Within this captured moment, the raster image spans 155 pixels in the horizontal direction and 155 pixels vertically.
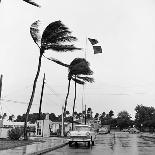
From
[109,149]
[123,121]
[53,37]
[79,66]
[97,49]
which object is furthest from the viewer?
[123,121]

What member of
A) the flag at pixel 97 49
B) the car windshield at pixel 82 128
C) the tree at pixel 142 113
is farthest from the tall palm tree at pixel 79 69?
the tree at pixel 142 113

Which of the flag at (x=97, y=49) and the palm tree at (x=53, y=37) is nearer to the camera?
the palm tree at (x=53, y=37)

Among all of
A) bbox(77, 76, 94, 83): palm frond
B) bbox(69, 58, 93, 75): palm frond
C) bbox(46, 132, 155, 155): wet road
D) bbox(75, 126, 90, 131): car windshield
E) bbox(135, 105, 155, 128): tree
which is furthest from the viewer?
bbox(135, 105, 155, 128): tree

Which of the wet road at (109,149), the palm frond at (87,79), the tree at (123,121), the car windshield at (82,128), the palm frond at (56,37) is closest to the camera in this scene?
the wet road at (109,149)

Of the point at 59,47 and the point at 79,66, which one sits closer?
the point at 59,47

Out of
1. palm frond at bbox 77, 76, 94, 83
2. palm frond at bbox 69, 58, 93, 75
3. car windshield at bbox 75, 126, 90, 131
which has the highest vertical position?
palm frond at bbox 69, 58, 93, 75

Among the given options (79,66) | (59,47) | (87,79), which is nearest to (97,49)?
(59,47)

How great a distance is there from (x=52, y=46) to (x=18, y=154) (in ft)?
59.0

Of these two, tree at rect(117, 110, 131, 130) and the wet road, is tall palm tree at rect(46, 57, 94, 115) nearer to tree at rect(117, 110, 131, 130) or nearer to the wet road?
the wet road

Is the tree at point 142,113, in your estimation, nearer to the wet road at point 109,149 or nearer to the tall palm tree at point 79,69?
the tall palm tree at point 79,69

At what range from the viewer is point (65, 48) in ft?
113

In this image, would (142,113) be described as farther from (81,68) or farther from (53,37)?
(53,37)

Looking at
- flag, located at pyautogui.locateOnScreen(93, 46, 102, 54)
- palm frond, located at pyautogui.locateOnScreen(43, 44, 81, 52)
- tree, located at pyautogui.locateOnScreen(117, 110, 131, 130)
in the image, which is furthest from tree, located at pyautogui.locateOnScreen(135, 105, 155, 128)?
palm frond, located at pyautogui.locateOnScreen(43, 44, 81, 52)

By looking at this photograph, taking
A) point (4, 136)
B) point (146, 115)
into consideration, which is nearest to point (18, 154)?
point (4, 136)
